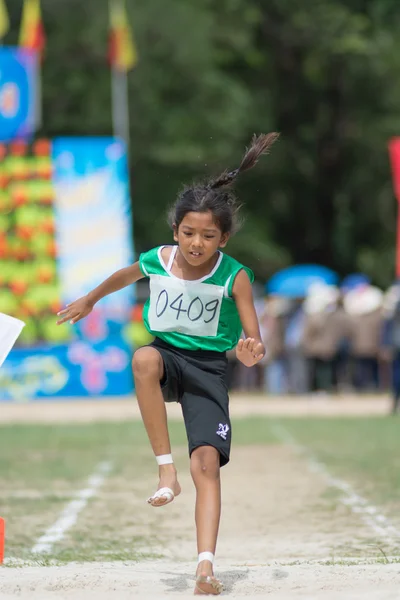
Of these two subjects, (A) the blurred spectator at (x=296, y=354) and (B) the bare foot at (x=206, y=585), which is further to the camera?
(A) the blurred spectator at (x=296, y=354)

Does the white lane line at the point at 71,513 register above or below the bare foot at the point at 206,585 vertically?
below

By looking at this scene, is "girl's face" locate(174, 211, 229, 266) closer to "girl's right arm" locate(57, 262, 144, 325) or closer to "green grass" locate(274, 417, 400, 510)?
"girl's right arm" locate(57, 262, 144, 325)

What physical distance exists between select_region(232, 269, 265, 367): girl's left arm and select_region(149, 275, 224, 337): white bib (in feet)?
0.32

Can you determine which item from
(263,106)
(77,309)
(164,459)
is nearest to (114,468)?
(77,309)

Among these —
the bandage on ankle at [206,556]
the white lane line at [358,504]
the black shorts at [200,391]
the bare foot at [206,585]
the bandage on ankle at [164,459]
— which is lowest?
the white lane line at [358,504]

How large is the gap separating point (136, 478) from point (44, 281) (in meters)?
14.9

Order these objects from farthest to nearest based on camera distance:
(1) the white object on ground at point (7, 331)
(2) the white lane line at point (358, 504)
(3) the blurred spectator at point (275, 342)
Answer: (3) the blurred spectator at point (275, 342) → (2) the white lane line at point (358, 504) → (1) the white object on ground at point (7, 331)

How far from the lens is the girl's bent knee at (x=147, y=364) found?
6191mm

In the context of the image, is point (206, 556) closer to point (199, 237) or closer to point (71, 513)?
point (199, 237)

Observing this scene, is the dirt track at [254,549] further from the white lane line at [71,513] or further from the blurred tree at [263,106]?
the blurred tree at [263,106]

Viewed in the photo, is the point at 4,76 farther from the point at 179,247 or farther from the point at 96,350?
the point at 179,247

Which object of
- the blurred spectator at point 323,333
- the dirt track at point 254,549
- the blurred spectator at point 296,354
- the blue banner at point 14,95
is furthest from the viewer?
the blurred spectator at point 296,354

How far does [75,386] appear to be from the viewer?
2764cm

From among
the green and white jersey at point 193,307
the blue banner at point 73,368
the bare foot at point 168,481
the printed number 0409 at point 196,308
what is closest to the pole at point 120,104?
the blue banner at point 73,368
